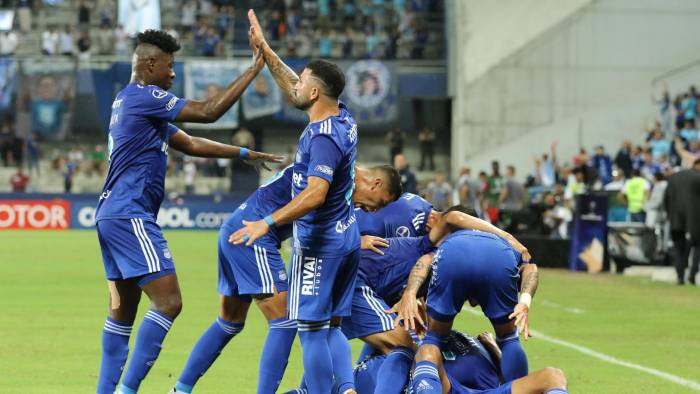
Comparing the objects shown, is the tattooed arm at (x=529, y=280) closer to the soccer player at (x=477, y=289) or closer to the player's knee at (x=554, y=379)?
the soccer player at (x=477, y=289)

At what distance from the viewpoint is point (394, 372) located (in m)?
8.20

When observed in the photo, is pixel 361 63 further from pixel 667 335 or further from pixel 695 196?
pixel 667 335

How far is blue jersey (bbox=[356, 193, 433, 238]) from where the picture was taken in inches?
383

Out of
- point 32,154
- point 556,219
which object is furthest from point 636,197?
point 32,154

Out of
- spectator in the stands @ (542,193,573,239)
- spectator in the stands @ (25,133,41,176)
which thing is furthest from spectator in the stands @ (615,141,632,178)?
spectator in the stands @ (25,133,41,176)

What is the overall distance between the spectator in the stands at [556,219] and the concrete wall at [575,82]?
12886 mm

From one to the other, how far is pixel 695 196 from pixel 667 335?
6843 mm

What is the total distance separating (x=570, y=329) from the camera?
14.8 meters

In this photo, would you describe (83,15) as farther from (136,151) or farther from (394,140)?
(136,151)

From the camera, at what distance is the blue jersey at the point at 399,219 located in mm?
9719

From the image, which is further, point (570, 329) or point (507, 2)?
point (507, 2)

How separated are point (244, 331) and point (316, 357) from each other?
20.5 feet

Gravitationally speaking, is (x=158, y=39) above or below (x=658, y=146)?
above

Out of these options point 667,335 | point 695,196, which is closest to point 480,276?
point 667,335
